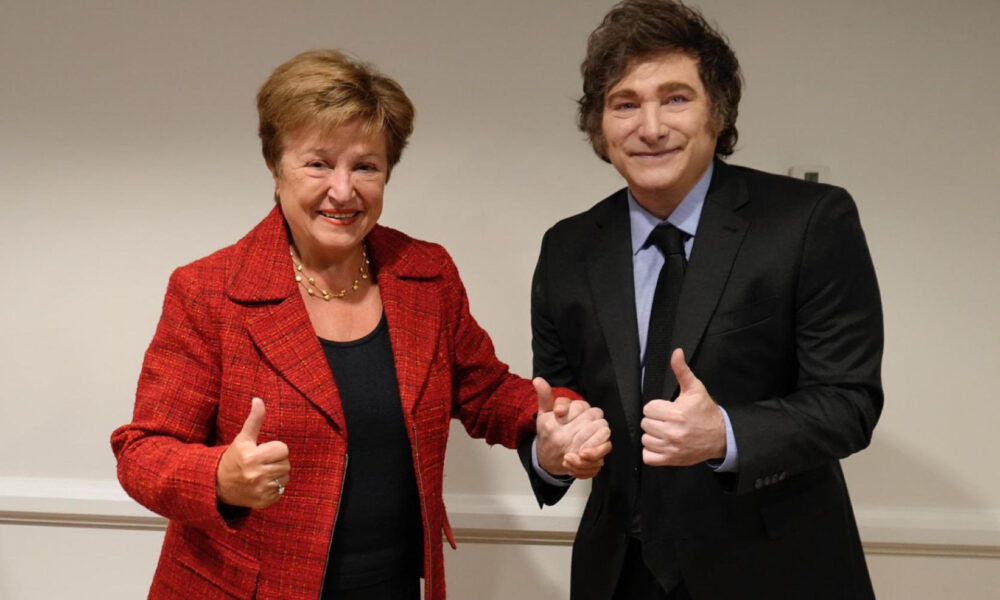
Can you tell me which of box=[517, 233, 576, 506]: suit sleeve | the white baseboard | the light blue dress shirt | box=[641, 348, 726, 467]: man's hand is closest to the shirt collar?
the light blue dress shirt

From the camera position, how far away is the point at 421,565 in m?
1.64

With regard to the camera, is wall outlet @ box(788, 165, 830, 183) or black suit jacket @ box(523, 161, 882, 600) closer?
black suit jacket @ box(523, 161, 882, 600)

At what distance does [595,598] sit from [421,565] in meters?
0.33

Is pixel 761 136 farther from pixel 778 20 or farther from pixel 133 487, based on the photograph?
pixel 133 487

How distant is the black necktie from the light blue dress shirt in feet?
0.06

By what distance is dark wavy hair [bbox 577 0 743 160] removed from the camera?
1.55 m

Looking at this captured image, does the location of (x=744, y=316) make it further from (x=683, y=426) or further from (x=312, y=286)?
(x=312, y=286)

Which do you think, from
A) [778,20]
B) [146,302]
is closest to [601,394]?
[778,20]

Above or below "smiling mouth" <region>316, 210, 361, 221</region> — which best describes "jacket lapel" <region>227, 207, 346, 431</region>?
below

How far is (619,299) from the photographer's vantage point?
5.17 ft

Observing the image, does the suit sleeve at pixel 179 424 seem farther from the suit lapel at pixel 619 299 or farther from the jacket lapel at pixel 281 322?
the suit lapel at pixel 619 299

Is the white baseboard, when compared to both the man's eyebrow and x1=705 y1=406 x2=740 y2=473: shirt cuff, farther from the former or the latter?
the man's eyebrow

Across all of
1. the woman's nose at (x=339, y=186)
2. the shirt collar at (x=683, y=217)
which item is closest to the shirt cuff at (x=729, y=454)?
the shirt collar at (x=683, y=217)

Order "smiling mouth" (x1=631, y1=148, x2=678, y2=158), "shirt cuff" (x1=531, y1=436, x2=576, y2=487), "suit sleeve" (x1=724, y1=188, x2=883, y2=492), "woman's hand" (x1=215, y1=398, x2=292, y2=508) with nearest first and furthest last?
"woman's hand" (x1=215, y1=398, x2=292, y2=508) < "suit sleeve" (x1=724, y1=188, x2=883, y2=492) < "smiling mouth" (x1=631, y1=148, x2=678, y2=158) < "shirt cuff" (x1=531, y1=436, x2=576, y2=487)
